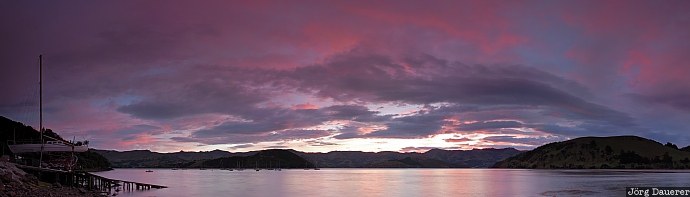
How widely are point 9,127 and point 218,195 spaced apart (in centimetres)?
9852

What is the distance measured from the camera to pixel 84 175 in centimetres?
8919

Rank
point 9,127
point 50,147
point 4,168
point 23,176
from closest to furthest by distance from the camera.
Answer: point 4,168 < point 23,176 < point 50,147 < point 9,127

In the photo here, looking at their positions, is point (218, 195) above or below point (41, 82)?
below

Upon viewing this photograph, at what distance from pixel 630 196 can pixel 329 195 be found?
175ft

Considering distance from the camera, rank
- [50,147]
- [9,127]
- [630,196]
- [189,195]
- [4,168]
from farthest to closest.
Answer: [9,127], [189,195], [50,147], [630,196], [4,168]

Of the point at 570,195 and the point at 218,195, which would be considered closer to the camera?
the point at 570,195

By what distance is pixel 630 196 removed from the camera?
85250 mm

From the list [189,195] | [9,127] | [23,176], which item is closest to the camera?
[23,176]

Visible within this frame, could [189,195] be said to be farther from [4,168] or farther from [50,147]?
[4,168]

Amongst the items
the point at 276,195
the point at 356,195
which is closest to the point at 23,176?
the point at 276,195

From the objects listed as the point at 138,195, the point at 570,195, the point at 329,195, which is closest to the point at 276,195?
A: the point at 329,195

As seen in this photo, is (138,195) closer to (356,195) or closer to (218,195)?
(218,195)

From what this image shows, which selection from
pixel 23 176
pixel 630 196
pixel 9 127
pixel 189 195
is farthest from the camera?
pixel 9 127

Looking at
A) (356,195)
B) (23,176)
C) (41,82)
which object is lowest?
(356,195)
